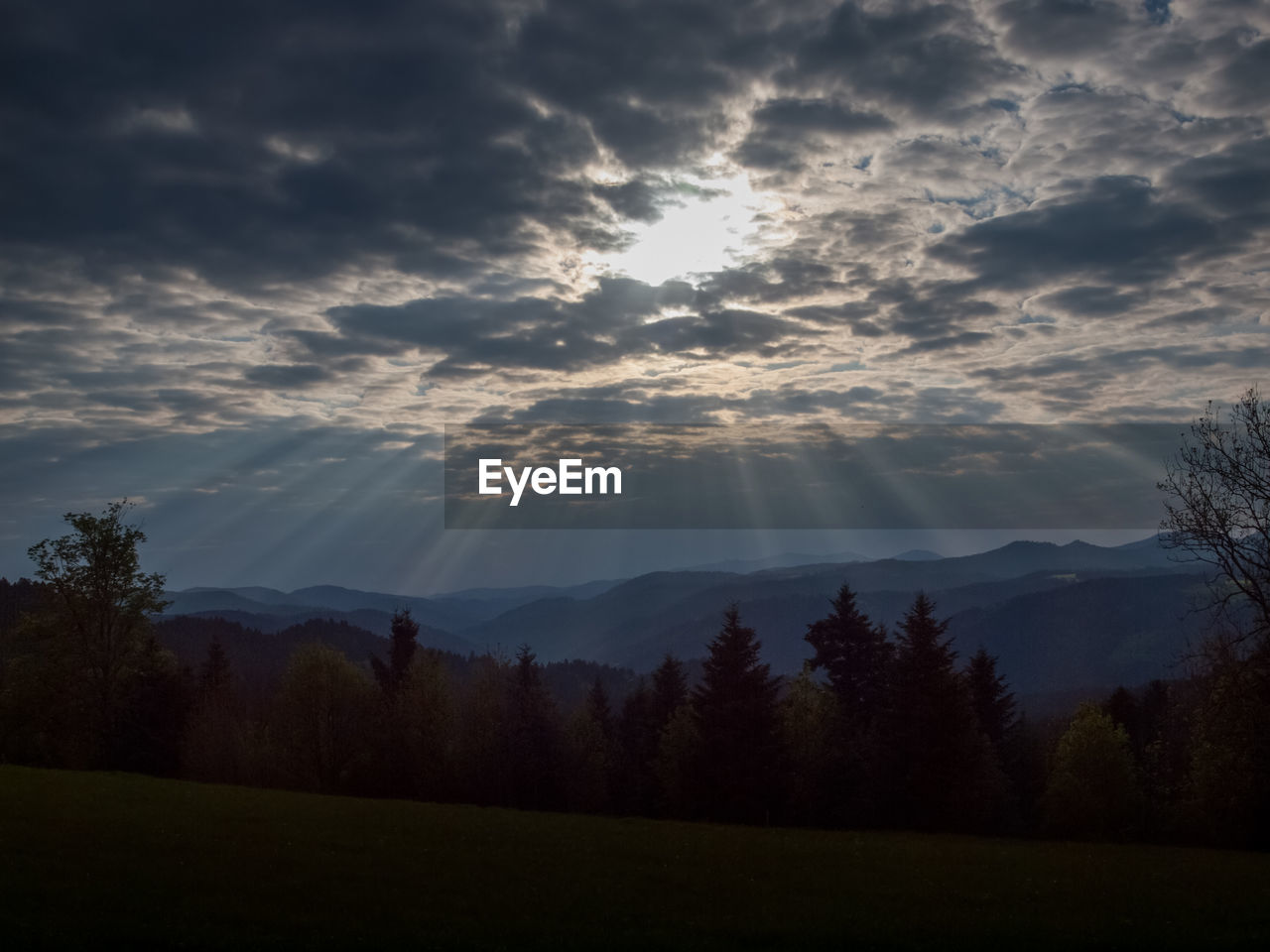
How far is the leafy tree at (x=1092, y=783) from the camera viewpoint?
2207 inches

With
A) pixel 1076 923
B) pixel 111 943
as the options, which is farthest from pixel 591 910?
pixel 1076 923

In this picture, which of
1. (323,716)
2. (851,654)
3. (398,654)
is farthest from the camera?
(398,654)

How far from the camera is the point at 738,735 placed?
48.4 meters

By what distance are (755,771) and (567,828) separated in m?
17.5

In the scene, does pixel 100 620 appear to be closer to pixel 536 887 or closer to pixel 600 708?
pixel 600 708

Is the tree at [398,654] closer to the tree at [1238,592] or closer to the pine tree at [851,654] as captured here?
the pine tree at [851,654]

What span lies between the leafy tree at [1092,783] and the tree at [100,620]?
6186cm

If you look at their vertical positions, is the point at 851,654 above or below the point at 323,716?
above

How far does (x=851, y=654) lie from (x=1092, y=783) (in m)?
17.8

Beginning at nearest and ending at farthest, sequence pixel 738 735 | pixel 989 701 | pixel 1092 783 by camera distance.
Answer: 1. pixel 738 735
2. pixel 1092 783
3. pixel 989 701

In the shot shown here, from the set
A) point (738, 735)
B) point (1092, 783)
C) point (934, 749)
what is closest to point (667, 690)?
point (738, 735)

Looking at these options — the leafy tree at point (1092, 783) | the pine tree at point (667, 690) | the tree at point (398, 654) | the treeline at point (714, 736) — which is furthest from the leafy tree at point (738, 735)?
the tree at point (398, 654)

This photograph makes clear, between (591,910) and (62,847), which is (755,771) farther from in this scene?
(62,847)

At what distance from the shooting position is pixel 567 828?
109 feet
